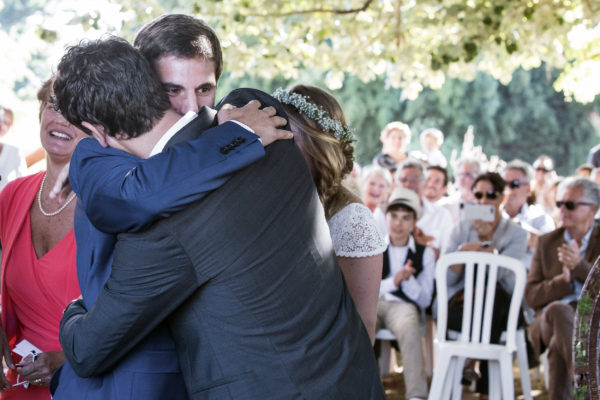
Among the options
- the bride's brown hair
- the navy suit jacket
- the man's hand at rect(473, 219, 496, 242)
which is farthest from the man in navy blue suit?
the man's hand at rect(473, 219, 496, 242)

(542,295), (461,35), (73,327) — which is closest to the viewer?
(73,327)

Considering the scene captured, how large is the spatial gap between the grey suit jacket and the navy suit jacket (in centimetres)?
5

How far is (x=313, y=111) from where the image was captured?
236 cm

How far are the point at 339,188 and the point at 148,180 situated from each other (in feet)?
3.49

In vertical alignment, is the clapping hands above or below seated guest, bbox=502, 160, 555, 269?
below

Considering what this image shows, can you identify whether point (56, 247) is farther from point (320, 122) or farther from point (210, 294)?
point (210, 294)

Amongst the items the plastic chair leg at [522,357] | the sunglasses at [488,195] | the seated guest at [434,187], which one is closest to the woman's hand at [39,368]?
the plastic chair leg at [522,357]

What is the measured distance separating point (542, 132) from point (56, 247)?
28367 millimetres

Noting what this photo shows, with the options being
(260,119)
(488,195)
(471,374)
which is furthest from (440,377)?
(260,119)

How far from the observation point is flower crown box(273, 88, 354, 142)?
2.36m

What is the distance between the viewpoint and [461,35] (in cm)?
827

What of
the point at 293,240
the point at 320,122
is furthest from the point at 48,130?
the point at 293,240

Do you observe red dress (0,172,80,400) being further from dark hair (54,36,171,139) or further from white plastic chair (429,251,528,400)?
white plastic chair (429,251,528,400)

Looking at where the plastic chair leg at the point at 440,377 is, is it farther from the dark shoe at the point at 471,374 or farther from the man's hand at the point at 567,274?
the man's hand at the point at 567,274
